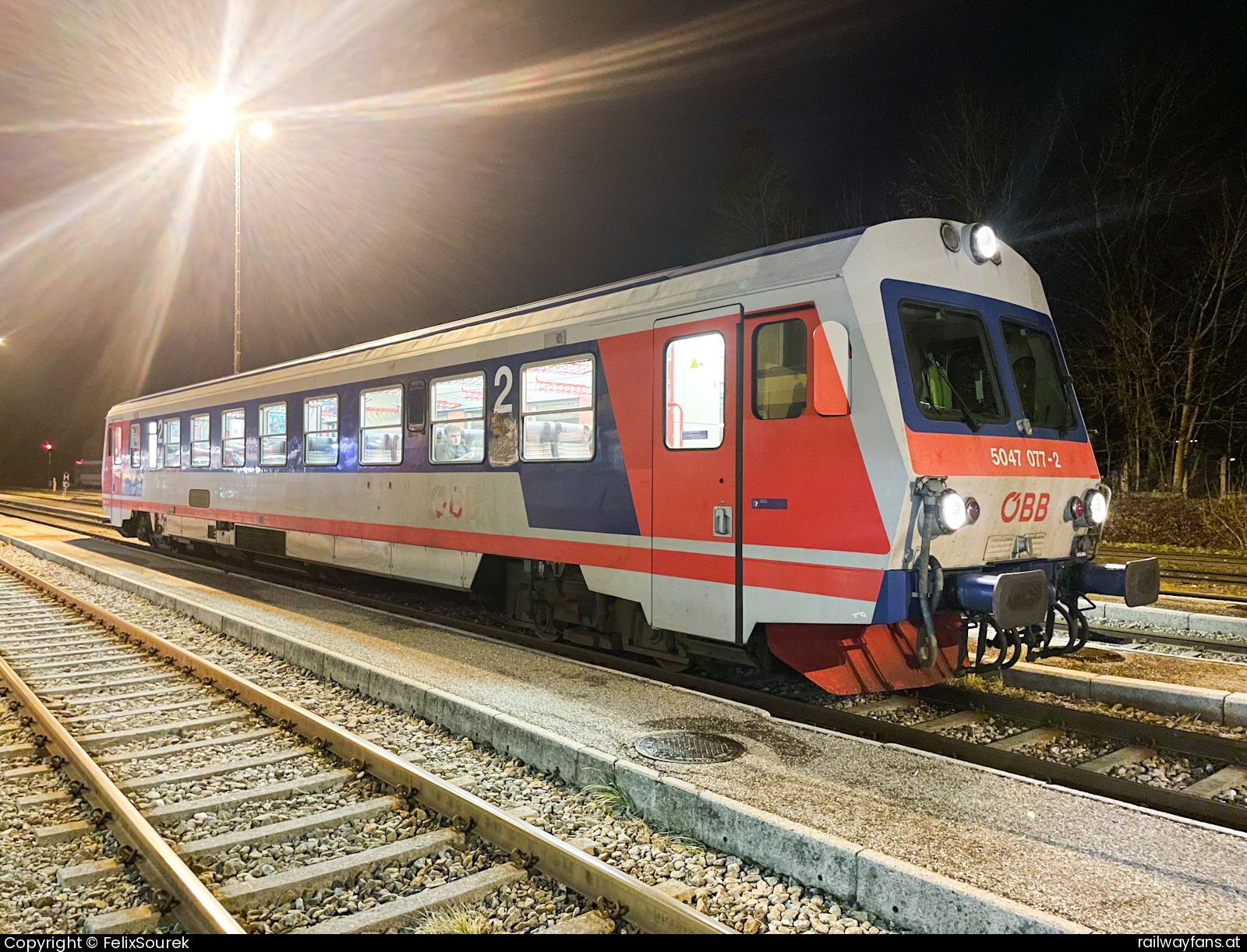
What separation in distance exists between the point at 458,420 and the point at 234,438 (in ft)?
22.7

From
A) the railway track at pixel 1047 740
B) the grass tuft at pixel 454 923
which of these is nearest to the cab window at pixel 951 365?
the railway track at pixel 1047 740

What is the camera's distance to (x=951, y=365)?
6.29 metres

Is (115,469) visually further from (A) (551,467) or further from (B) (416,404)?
(A) (551,467)

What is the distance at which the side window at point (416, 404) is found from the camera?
9.92 m

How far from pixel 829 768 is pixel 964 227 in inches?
161

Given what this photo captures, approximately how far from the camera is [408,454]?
10.1 metres

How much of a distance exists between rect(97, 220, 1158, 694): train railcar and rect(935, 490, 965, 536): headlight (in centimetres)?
2

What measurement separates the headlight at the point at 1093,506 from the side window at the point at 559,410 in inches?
155

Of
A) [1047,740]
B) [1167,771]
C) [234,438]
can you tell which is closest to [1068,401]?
[1047,740]

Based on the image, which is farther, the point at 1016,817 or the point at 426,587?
the point at 426,587

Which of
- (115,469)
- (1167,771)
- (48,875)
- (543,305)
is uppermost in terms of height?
(543,305)

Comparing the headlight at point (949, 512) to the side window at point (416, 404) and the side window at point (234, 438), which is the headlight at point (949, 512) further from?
the side window at point (234, 438)

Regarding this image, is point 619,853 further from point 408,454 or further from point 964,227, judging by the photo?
point 408,454

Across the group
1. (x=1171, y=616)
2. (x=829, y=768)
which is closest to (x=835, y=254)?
(x=829, y=768)
